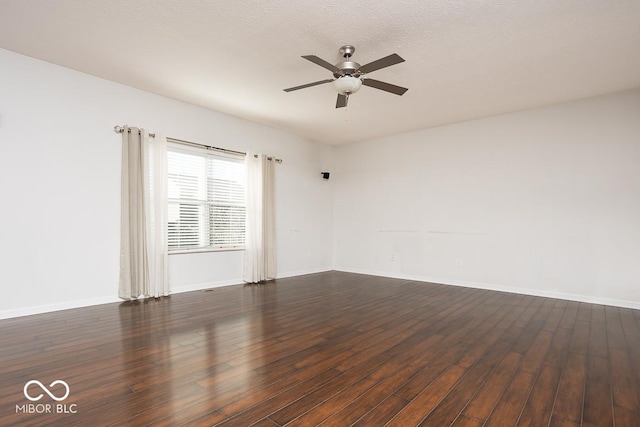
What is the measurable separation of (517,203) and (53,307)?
670 centimetres

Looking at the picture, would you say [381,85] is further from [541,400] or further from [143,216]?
[143,216]

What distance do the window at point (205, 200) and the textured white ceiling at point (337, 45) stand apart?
1.01 metres

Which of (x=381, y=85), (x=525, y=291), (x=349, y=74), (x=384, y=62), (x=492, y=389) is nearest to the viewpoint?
(x=492, y=389)

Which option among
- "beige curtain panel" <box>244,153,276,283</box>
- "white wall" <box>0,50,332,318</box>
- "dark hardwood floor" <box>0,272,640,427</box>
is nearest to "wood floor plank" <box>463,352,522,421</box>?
"dark hardwood floor" <box>0,272,640,427</box>

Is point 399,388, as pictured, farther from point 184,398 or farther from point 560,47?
point 560,47

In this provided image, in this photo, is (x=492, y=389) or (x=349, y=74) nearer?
(x=492, y=389)

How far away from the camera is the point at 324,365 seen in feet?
7.65

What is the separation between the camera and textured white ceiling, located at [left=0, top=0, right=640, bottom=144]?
267 cm

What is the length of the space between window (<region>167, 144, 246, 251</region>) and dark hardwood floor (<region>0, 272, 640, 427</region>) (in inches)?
52.6

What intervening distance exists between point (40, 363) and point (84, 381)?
23.6 inches

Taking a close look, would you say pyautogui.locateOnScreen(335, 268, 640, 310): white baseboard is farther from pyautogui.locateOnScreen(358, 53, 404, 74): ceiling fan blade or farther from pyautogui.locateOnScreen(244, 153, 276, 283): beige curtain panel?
pyautogui.locateOnScreen(358, 53, 404, 74): ceiling fan blade

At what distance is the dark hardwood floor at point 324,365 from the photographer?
5.70 ft
